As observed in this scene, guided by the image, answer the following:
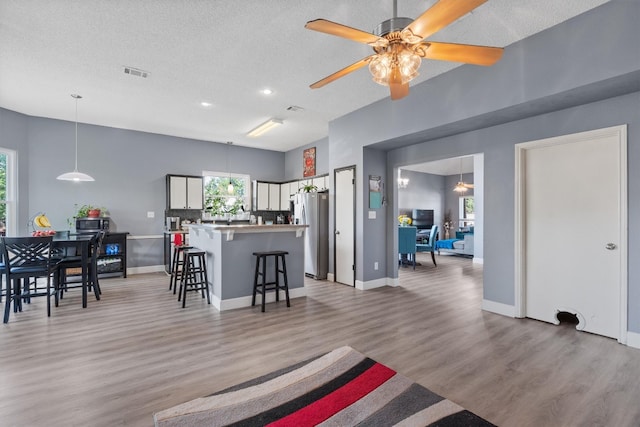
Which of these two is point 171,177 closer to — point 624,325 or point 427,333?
point 427,333

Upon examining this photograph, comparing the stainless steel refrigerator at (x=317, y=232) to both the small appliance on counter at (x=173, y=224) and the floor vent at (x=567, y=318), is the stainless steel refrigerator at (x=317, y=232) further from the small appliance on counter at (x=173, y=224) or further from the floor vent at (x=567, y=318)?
the floor vent at (x=567, y=318)

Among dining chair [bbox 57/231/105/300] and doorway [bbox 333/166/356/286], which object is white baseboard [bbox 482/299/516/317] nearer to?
doorway [bbox 333/166/356/286]

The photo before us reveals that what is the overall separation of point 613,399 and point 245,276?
358cm

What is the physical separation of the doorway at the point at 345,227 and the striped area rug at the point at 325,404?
2919mm

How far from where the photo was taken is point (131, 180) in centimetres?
646

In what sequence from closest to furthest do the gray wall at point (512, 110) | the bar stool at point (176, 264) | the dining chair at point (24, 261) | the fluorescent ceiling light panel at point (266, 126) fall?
the gray wall at point (512, 110) < the dining chair at point (24, 261) < the bar stool at point (176, 264) < the fluorescent ceiling light panel at point (266, 126)

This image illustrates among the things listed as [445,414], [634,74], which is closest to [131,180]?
[445,414]

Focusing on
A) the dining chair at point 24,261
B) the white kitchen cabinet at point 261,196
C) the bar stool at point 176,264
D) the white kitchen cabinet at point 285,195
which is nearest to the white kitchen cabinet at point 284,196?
the white kitchen cabinet at point 285,195

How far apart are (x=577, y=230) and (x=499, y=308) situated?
1221 mm

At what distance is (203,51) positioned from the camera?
3.28 m

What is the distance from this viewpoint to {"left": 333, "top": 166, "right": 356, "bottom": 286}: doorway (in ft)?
17.2

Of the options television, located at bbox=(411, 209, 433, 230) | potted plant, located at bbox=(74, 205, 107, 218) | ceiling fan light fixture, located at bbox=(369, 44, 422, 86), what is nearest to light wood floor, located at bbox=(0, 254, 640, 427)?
potted plant, located at bbox=(74, 205, 107, 218)

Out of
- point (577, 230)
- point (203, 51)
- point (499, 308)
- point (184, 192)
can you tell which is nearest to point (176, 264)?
point (184, 192)

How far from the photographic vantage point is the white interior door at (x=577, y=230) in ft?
9.87
